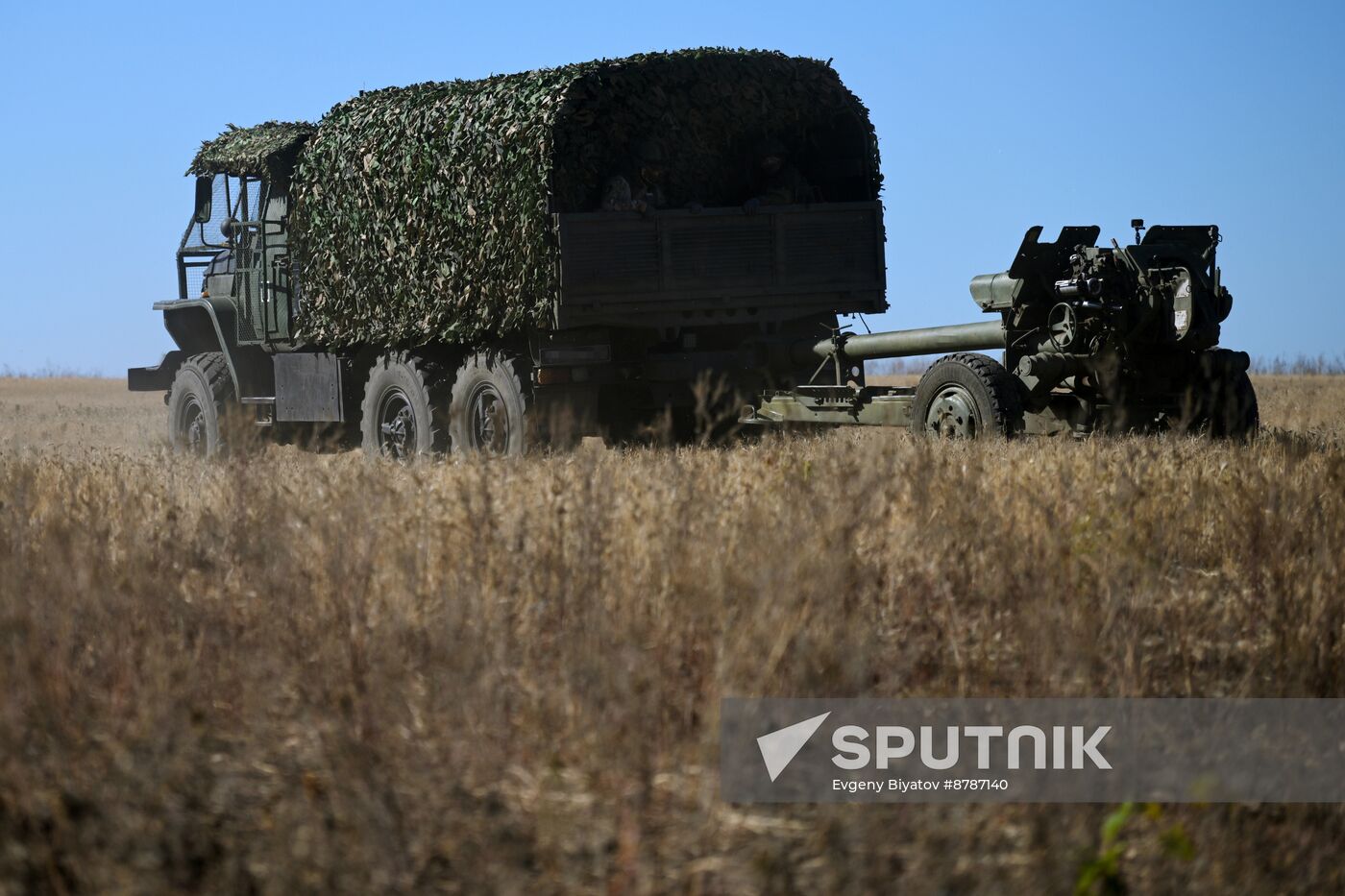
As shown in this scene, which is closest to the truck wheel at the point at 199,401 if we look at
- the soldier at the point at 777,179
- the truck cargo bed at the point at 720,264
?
the truck cargo bed at the point at 720,264

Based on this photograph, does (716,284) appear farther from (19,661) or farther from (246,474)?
(19,661)

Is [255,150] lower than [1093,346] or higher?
higher

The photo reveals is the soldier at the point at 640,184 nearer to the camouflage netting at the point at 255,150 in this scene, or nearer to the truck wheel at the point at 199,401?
the camouflage netting at the point at 255,150

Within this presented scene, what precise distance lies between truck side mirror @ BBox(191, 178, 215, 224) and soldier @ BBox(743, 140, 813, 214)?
557cm

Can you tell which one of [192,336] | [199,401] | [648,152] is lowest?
[199,401]

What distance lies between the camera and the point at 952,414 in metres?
10.7

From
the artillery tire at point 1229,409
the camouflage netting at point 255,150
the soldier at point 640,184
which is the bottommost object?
the artillery tire at point 1229,409

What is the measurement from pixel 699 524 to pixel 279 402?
1009 cm

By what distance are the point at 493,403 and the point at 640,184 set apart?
6.74ft

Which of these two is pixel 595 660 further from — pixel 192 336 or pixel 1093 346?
pixel 192 336

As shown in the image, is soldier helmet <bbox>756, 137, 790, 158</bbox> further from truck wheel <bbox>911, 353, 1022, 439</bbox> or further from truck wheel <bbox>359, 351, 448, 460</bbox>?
truck wheel <bbox>359, 351, 448, 460</bbox>

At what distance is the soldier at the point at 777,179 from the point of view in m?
13.0

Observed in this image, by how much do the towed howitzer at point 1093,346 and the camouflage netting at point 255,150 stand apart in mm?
6351

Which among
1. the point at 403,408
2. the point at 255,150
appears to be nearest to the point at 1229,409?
the point at 403,408
